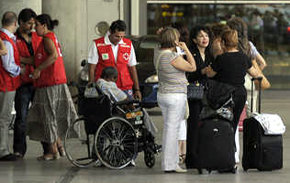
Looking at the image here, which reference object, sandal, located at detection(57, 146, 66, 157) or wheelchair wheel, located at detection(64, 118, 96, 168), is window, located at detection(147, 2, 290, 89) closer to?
sandal, located at detection(57, 146, 66, 157)

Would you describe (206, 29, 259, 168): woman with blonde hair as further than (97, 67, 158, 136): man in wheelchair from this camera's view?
No

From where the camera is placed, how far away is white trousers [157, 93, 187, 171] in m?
11.1

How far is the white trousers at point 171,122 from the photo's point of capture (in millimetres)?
11141

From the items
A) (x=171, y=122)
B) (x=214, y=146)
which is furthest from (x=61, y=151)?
(x=214, y=146)

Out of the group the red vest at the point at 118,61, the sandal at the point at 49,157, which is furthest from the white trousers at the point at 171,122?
the sandal at the point at 49,157

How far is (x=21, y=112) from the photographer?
1271 cm

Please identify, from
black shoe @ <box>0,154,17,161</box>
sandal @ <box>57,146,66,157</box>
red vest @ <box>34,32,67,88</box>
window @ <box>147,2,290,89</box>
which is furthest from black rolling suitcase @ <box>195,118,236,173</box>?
window @ <box>147,2,290,89</box>

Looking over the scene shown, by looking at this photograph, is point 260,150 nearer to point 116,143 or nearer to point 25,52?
point 116,143

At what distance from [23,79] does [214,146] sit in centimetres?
304

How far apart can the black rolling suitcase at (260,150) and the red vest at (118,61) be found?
1753 millimetres

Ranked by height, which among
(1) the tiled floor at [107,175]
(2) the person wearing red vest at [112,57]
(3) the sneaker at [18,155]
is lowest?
(3) the sneaker at [18,155]

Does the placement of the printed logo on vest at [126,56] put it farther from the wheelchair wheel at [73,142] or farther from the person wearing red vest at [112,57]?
the wheelchair wheel at [73,142]

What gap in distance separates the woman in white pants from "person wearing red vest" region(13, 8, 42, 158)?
7.26 feet

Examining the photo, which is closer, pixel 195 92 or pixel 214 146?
pixel 214 146
